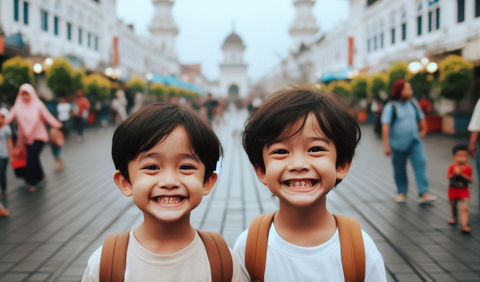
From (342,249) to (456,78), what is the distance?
14641 mm

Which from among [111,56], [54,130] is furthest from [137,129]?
[111,56]

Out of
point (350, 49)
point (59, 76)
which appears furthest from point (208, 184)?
point (350, 49)

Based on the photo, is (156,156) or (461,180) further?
(461,180)

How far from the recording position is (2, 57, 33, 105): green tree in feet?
46.7

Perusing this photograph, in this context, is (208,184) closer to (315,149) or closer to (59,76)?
(315,149)

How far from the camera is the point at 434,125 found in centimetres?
1834

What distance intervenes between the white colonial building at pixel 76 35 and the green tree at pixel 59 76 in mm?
1192

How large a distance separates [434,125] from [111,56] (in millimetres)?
22864

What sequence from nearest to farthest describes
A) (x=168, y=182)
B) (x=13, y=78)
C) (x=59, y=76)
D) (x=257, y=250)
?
(x=168, y=182), (x=257, y=250), (x=13, y=78), (x=59, y=76)

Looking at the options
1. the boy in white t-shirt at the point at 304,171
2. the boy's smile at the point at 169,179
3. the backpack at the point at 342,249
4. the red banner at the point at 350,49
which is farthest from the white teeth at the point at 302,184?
the red banner at the point at 350,49

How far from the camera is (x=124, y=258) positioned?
1.92 m

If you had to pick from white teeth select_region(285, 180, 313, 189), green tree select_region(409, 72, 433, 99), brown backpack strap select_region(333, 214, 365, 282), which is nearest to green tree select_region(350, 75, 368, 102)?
green tree select_region(409, 72, 433, 99)

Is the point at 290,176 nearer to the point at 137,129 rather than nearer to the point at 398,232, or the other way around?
the point at 137,129

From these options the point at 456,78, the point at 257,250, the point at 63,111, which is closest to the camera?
the point at 257,250
